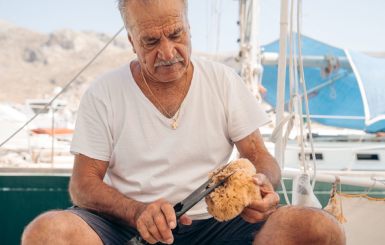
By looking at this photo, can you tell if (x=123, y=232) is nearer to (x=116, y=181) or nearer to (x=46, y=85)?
(x=116, y=181)

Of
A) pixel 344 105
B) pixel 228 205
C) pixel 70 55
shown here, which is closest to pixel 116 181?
pixel 228 205

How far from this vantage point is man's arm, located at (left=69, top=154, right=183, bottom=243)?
1.66 m

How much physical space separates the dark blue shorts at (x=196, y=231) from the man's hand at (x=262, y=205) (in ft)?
0.44

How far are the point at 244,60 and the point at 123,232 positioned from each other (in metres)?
5.30

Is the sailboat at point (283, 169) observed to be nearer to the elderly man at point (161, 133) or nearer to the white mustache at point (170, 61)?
the elderly man at point (161, 133)

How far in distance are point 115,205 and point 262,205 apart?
55 cm

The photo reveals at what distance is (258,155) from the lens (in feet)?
6.98

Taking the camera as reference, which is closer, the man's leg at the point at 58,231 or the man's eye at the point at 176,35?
the man's leg at the point at 58,231

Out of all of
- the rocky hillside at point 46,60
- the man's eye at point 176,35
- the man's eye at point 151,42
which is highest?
the man's eye at point 176,35

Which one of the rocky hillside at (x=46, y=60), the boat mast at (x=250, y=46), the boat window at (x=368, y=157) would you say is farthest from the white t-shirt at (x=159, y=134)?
the rocky hillside at (x=46, y=60)

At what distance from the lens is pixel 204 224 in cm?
211

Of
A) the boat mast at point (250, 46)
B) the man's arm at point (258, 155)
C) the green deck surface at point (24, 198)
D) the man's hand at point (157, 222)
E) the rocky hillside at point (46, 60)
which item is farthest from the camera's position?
the rocky hillside at point (46, 60)

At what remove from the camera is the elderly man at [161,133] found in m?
1.99

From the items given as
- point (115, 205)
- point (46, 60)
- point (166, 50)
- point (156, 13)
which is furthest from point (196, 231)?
point (46, 60)
